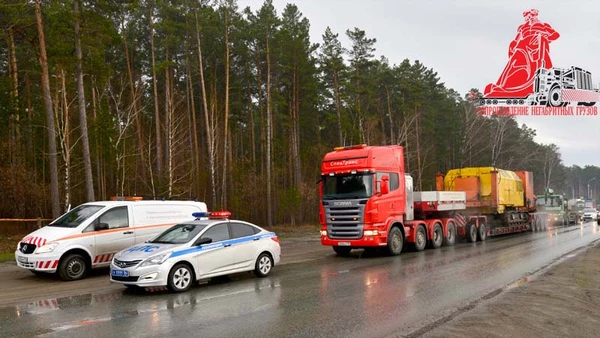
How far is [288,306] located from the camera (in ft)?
28.0

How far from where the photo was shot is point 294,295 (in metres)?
9.61

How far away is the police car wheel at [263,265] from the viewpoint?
12133 millimetres

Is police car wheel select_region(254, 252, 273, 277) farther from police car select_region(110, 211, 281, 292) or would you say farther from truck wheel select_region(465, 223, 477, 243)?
truck wheel select_region(465, 223, 477, 243)

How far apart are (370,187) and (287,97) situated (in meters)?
26.0

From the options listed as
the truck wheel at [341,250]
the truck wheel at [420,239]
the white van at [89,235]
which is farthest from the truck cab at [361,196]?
the white van at [89,235]

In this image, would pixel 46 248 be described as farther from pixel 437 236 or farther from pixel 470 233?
pixel 470 233

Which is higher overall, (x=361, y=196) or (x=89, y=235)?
(x=361, y=196)

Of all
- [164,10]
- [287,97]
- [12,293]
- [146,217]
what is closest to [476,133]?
[287,97]

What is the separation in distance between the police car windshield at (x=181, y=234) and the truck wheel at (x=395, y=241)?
308 inches

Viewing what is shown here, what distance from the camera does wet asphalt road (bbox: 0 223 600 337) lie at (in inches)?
273

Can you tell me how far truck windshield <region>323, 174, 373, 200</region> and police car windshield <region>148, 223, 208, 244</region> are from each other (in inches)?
246

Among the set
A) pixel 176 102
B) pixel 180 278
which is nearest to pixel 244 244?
pixel 180 278

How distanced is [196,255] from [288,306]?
294cm

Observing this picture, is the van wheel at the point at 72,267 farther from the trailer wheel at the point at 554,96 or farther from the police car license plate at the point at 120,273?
the trailer wheel at the point at 554,96
